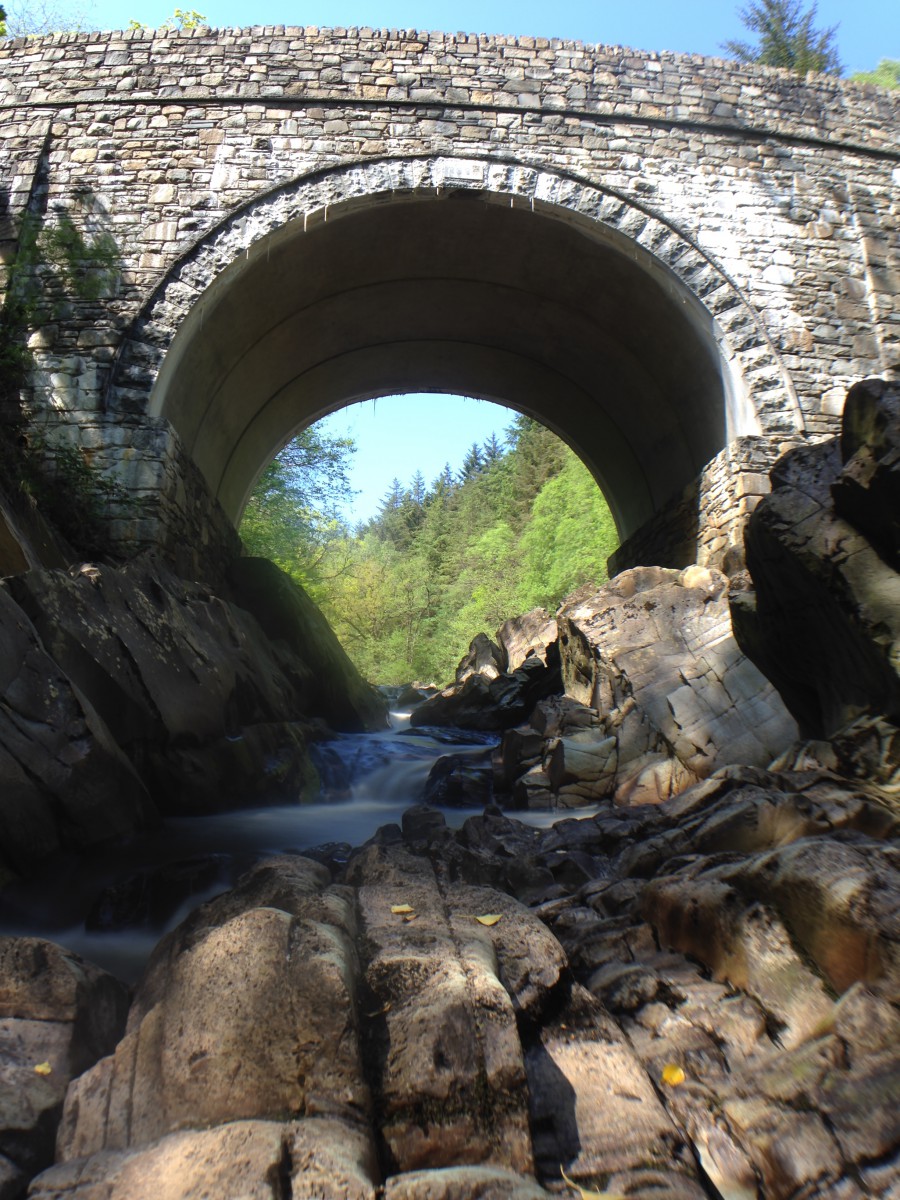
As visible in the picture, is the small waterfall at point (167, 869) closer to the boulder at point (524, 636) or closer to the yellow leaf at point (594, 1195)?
the yellow leaf at point (594, 1195)

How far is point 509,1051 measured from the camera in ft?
6.08

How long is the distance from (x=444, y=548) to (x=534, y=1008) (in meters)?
41.3

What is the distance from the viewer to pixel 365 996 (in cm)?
205

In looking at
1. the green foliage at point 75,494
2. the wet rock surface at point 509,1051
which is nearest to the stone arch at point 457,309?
the green foliage at point 75,494

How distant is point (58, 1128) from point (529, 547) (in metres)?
28.2

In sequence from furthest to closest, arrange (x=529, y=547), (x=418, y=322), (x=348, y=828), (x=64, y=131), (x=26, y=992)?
1. (x=529, y=547)
2. (x=418, y=322)
3. (x=64, y=131)
4. (x=348, y=828)
5. (x=26, y=992)

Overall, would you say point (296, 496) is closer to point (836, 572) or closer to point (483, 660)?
point (483, 660)

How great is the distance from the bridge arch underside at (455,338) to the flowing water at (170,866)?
4617 millimetres

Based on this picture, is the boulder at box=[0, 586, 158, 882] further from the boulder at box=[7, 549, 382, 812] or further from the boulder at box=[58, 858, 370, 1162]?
the boulder at box=[58, 858, 370, 1162]

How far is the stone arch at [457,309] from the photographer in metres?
8.28

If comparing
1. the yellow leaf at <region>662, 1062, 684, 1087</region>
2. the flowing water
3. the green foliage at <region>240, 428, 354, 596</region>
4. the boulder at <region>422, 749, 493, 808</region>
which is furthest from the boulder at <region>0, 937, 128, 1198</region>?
the green foliage at <region>240, 428, 354, 596</region>

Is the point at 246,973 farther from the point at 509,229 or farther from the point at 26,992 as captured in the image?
the point at 509,229

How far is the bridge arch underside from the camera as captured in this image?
8.56 metres

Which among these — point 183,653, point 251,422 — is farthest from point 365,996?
point 251,422
